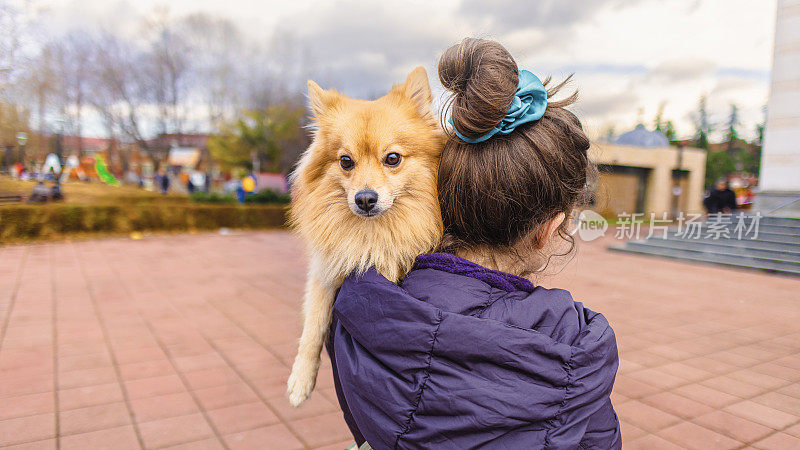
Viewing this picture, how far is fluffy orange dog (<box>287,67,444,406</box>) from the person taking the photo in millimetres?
1425

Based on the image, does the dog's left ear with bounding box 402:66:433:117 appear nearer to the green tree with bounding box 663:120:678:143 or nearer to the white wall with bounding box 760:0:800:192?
the white wall with bounding box 760:0:800:192

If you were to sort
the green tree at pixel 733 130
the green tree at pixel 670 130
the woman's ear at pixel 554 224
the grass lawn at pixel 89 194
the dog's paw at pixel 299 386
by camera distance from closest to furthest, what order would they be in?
the woman's ear at pixel 554 224, the dog's paw at pixel 299 386, the grass lawn at pixel 89 194, the green tree at pixel 733 130, the green tree at pixel 670 130

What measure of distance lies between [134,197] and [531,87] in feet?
63.0

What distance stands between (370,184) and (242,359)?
3.78m

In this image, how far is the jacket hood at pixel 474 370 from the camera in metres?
0.97

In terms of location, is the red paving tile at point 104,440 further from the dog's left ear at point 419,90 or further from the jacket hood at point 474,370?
the dog's left ear at point 419,90

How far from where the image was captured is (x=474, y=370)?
0.98 metres

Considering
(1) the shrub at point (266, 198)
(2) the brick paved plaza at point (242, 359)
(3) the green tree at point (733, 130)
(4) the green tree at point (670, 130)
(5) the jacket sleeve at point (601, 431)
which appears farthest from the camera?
(4) the green tree at point (670, 130)

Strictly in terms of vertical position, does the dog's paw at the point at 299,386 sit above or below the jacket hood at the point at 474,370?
below

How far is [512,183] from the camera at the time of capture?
1.08m

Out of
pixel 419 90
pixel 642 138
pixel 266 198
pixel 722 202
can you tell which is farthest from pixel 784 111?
pixel 266 198

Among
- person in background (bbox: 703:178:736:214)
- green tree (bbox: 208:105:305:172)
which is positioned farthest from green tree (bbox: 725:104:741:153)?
green tree (bbox: 208:105:305:172)

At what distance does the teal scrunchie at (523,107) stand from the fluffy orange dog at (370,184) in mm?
370

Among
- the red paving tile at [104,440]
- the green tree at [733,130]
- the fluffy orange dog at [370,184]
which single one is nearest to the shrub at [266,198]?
the red paving tile at [104,440]
